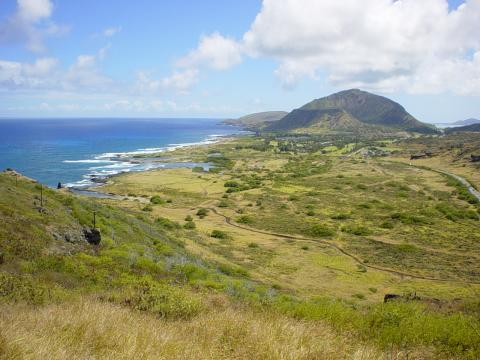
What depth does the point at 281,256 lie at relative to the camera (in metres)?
44.4

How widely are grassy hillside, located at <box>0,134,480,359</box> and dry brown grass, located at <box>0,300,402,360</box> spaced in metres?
0.03

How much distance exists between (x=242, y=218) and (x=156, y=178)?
2035 inches

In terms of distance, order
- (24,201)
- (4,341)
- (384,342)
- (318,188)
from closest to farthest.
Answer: (4,341)
(384,342)
(24,201)
(318,188)

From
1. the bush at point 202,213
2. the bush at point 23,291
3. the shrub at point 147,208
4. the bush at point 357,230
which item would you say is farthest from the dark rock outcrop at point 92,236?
the shrub at point 147,208

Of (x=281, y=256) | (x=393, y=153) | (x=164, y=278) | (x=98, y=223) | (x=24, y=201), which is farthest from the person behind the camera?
(x=393, y=153)

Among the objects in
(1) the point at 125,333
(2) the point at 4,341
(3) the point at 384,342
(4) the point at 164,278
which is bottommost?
(4) the point at 164,278

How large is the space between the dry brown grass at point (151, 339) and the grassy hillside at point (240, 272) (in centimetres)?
3

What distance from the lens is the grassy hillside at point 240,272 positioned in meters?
6.42

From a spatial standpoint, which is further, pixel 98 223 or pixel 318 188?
pixel 318 188

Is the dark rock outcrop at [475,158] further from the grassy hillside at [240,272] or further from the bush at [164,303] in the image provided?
the bush at [164,303]

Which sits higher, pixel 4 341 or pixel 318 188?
pixel 4 341

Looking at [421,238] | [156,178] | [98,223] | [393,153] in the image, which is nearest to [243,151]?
[393,153]

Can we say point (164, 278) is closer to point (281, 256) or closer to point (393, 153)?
point (281, 256)

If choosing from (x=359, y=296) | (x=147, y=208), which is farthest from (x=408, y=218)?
(x=147, y=208)
